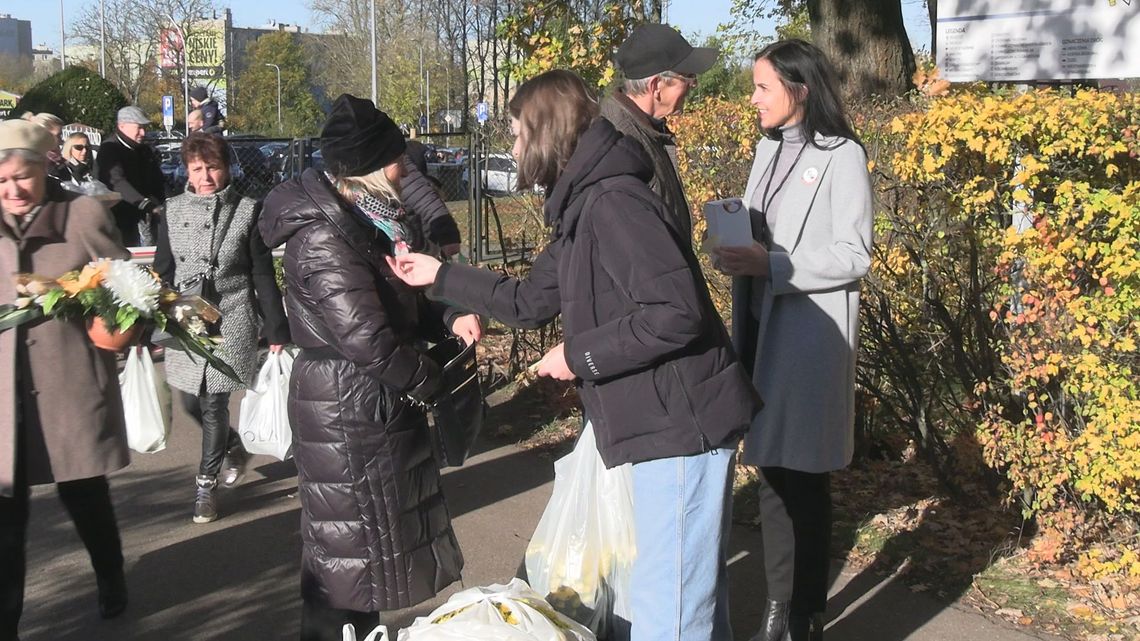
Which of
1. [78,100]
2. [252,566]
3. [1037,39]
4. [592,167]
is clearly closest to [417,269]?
[592,167]

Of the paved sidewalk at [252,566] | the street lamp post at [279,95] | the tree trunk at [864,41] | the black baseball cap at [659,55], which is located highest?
the street lamp post at [279,95]

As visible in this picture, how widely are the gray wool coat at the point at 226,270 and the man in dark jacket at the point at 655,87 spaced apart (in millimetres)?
2550

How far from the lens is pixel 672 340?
8.67 ft

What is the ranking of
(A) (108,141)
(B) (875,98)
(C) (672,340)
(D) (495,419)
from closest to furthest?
(C) (672,340) < (B) (875,98) < (D) (495,419) < (A) (108,141)

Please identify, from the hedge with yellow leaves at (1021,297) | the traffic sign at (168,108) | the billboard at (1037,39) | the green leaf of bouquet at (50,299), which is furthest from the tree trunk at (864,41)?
the traffic sign at (168,108)

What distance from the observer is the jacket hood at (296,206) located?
10.7 feet

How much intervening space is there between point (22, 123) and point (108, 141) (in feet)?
19.3

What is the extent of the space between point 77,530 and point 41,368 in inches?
31.1

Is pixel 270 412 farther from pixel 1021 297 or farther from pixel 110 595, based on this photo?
pixel 1021 297

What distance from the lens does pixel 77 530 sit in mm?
4129

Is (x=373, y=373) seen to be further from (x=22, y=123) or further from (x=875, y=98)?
(x=875, y=98)

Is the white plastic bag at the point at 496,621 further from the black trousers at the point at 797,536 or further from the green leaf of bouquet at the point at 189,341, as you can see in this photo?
the green leaf of bouquet at the point at 189,341

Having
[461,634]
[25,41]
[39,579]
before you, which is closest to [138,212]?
[39,579]

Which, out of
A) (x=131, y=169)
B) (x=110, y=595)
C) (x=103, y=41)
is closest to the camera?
(x=110, y=595)
